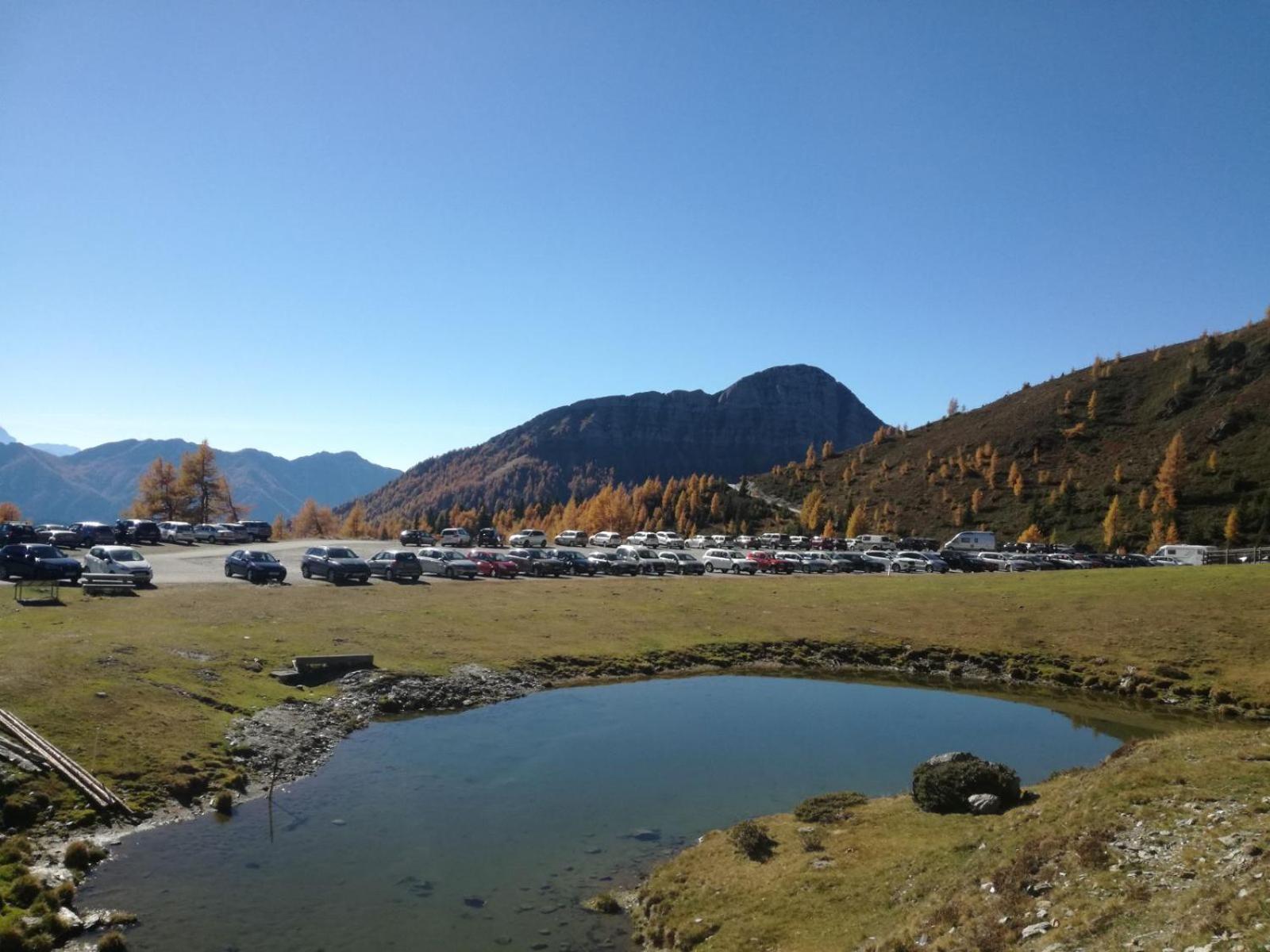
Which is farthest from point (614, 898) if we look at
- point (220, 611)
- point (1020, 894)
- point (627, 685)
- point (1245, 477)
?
point (1245, 477)

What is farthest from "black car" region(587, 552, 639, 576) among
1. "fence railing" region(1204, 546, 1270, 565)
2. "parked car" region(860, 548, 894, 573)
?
"fence railing" region(1204, 546, 1270, 565)

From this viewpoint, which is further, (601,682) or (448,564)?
(448,564)

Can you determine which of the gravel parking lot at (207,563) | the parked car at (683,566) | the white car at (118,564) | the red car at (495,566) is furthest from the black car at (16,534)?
the parked car at (683,566)

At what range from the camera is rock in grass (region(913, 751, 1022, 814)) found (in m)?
19.3

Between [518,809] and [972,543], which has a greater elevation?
[972,543]

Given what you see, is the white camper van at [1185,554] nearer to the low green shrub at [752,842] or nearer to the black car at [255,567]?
the low green shrub at [752,842]

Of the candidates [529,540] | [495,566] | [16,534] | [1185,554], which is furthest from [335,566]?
[1185,554]

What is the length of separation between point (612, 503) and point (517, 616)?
472 feet

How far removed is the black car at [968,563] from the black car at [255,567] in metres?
72.4

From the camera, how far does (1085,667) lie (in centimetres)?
4419

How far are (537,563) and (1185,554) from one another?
3045 inches

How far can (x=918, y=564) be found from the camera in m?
89.4

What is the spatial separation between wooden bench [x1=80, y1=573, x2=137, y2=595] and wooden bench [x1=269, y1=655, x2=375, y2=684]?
1955 centimetres

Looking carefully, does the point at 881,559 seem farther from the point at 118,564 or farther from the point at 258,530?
the point at 258,530
